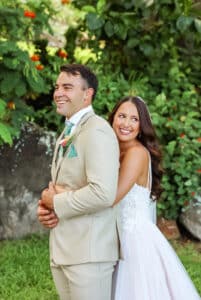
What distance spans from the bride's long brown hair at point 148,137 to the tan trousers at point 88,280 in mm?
790

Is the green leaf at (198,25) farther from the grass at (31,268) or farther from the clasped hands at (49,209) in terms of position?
the clasped hands at (49,209)

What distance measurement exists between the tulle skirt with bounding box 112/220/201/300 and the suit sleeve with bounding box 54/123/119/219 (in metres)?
0.72

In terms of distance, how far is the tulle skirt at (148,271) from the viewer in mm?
3256

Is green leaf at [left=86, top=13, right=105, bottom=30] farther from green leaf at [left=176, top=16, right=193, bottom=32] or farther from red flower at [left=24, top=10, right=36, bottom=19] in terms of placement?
green leaf at [left=176, top=16, right=193, bottom=32]

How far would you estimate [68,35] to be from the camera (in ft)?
24.8

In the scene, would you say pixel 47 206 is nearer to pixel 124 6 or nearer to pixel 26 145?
pixel 26 145

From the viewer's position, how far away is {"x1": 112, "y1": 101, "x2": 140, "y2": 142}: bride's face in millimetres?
3152

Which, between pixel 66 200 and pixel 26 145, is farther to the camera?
pixel 26 145

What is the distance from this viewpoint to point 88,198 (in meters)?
2.48

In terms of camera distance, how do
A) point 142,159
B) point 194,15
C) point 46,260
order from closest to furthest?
point 142,159, point 46,260, point 194,15

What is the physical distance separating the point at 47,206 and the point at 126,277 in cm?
81

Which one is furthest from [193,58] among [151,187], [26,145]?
[151,187]

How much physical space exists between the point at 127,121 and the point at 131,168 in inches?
9.5

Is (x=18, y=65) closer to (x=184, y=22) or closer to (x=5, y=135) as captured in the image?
(x=5, y=135)
